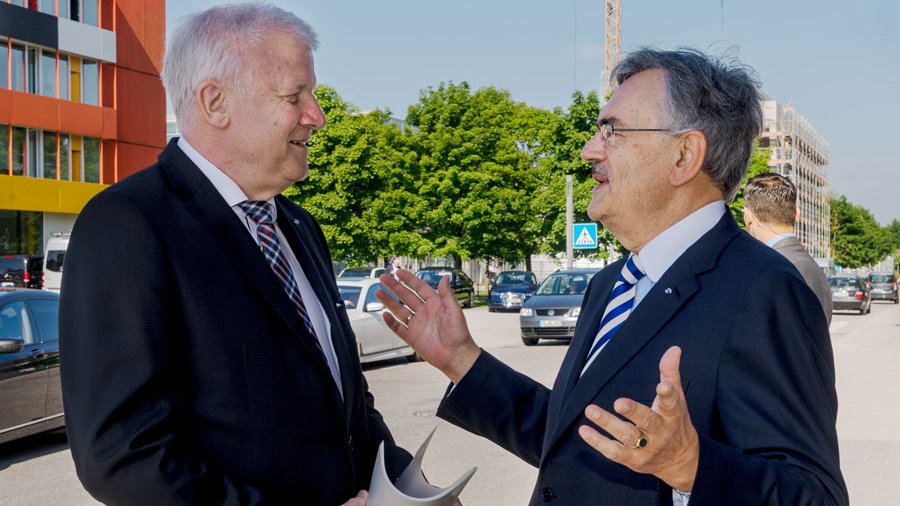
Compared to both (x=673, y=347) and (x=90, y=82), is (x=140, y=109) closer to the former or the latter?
(x=90, y=82)

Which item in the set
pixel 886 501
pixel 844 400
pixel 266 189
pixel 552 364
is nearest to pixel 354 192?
pixel 552 364

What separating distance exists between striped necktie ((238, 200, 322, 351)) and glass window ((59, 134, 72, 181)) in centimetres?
3895

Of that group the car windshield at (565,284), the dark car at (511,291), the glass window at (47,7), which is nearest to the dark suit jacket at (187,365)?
the car windshield at (565,284)

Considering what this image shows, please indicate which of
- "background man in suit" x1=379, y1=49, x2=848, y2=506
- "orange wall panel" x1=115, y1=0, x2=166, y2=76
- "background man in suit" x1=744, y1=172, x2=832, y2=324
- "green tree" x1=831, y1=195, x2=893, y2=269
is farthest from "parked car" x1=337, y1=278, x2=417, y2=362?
"green tree" x1=831, y1=195, x2=893, y2=269

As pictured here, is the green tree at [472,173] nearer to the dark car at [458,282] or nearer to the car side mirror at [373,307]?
the dark car at [458,282]

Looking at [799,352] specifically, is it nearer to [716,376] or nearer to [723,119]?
[716,376]

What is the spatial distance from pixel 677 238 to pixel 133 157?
138 feet

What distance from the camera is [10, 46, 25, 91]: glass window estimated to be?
36.3 m

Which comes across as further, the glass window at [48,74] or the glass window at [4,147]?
the glass window at [48,74]

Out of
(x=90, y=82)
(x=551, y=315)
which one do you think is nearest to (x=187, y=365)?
(x=551, y=315)

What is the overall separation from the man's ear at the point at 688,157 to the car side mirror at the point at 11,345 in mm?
7161

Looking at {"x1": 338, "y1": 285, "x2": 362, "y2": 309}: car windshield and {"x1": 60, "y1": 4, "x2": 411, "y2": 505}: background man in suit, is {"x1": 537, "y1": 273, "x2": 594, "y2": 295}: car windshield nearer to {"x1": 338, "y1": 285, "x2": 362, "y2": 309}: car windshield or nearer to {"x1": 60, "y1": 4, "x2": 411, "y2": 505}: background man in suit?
{"x1": 338, "y1": 285, "x2": 362, "y2": 309}: car windshield

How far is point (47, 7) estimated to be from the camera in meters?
37.8

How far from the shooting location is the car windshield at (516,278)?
35844 mm
